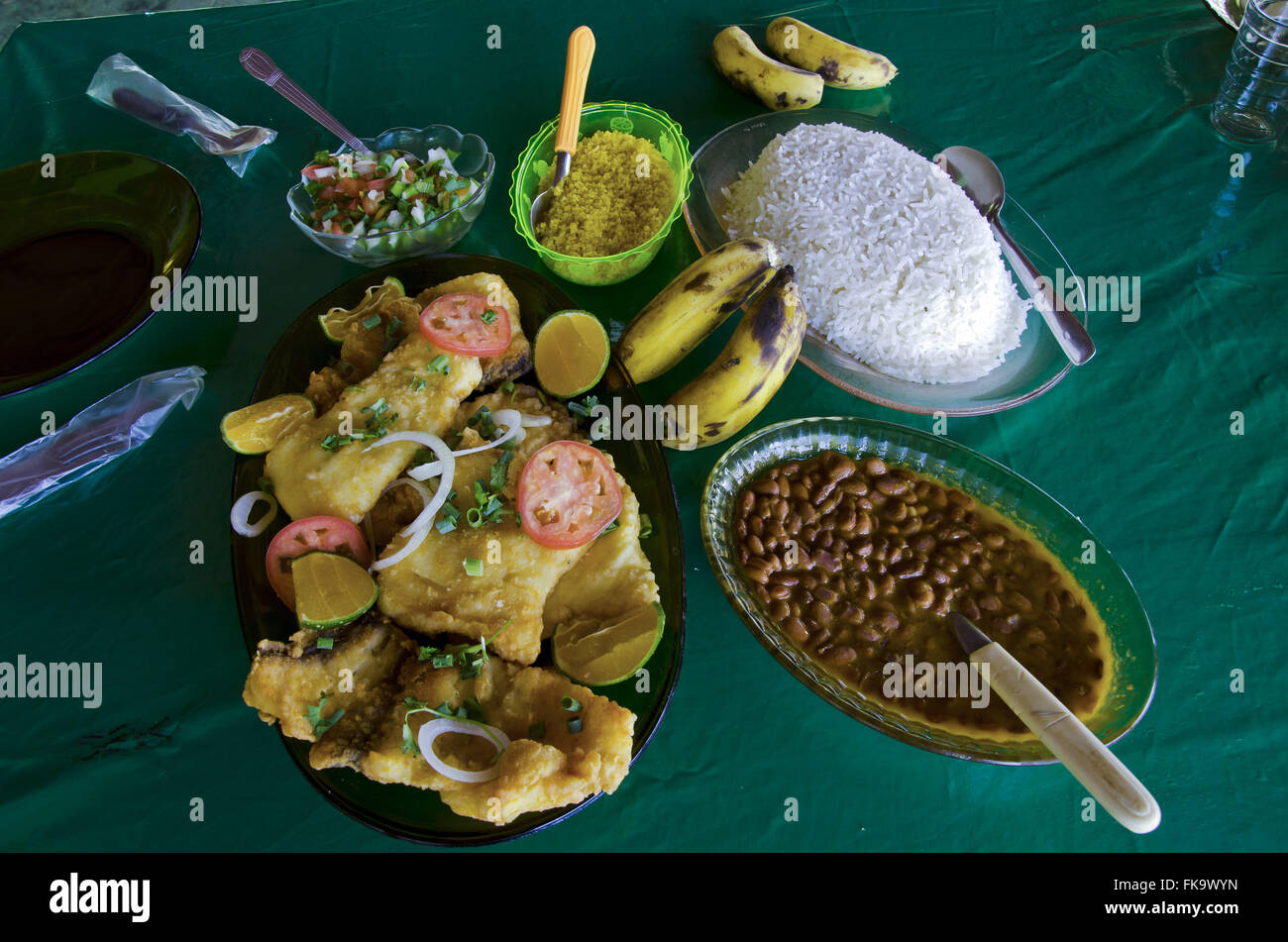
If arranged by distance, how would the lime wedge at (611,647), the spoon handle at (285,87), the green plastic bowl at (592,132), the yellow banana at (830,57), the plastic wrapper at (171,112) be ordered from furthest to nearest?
the yellow banana at (830,57)
the plastic wrapper at (171,112)
the spoon handle at (285,87)
the green plastic bowl at (592,132)
the lime wedge at (611,647)

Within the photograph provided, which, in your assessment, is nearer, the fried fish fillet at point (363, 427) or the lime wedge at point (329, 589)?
the lime wedge at point (329, 589)

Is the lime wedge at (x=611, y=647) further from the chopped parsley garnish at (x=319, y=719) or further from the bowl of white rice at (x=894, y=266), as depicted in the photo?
the bowl of white rice at (x=894, y=266)

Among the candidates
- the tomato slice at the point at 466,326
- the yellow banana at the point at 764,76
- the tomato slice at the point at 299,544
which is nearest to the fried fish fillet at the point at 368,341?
the tomato slice at the point at 466,326

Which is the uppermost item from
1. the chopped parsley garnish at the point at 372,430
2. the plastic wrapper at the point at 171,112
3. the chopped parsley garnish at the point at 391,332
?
the plastic wrapper at the point at 171,112

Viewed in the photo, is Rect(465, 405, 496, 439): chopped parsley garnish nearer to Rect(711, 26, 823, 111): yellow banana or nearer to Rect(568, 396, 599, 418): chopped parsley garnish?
Rect(568, 396, 599, 418): chopped parsley garnish

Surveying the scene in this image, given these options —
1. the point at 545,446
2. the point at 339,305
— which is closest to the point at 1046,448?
the point at 545,446
